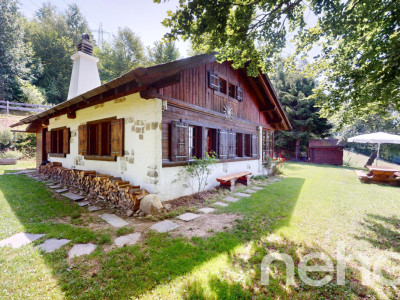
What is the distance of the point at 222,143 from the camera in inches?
273

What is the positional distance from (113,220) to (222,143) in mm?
4449

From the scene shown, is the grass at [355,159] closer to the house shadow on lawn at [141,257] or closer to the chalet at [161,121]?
the chalet at [161,121]

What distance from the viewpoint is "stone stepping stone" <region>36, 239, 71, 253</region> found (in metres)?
2.61

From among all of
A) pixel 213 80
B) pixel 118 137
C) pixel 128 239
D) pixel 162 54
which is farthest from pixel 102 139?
pixel 162 54

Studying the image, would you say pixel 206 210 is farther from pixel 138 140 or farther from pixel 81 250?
pixel 81 250

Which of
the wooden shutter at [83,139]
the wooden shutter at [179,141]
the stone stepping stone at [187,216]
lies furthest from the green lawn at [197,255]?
the wooden shutter at [83,139]

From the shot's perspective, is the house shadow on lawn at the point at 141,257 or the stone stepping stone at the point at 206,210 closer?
the house shadow on lawn at the point at 141,257

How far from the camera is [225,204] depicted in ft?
16.2

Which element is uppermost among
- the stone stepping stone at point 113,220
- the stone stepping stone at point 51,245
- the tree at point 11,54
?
the tree at point 11,54

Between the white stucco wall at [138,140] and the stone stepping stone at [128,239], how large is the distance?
142cm

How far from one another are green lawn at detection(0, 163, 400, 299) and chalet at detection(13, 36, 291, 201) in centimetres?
170

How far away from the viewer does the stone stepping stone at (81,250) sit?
253 cm

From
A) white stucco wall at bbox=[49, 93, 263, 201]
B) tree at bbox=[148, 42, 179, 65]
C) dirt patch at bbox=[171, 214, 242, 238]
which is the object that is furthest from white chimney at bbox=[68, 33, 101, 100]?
tree at bbox=[148, 42, 179, 65]

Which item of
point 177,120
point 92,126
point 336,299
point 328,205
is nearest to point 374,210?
point 328,205
